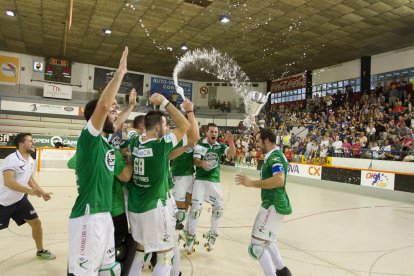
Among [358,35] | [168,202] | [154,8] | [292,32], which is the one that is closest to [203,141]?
[168,202]

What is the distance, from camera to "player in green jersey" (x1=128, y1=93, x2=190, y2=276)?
10.5 feet

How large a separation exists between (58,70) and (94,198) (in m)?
27.6

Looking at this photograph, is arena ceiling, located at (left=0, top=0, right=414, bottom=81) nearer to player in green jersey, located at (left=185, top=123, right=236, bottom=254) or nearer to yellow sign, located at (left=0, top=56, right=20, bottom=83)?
yellow sign, located at (left=0, top=56, right=20, bottom=83)

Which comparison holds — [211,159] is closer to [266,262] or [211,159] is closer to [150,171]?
[266,262]

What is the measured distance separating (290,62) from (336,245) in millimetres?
19905

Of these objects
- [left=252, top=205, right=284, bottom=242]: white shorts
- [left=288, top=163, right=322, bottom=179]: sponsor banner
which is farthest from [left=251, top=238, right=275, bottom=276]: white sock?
[left=288, top=163, right=322, bottom=179]: sponsor banner

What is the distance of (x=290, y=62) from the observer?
80.1 feet

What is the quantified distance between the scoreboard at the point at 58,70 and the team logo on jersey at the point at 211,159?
24.8 meters

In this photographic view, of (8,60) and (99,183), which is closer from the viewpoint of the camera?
(99,183)

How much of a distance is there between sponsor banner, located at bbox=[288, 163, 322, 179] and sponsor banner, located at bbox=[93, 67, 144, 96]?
17.6 metres

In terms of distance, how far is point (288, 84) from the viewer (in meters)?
29.5

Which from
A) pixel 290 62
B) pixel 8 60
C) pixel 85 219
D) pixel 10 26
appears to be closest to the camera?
pixel 85 219

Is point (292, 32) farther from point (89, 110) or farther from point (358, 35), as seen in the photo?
point (89, 110)

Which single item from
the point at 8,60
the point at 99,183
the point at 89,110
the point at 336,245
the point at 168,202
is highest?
the point at 8,60
